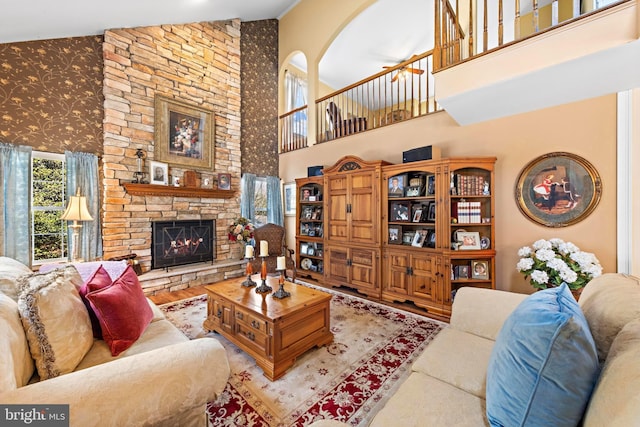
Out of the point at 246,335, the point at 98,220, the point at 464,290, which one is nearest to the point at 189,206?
the point at 98,220

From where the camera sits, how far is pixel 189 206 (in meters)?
4.45

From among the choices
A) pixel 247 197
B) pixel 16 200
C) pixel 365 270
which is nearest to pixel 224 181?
pixel 247 197

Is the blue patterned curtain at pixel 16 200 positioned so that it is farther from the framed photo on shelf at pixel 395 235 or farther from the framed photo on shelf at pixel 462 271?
the framed photo on shelf at pixel 462 271

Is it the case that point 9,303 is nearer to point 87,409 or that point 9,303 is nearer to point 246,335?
point 87,409

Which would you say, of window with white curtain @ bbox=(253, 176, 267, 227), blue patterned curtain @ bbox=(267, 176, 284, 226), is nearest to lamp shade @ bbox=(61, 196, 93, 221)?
window with white curtain @ bbox=(253, 176, 267, 227)

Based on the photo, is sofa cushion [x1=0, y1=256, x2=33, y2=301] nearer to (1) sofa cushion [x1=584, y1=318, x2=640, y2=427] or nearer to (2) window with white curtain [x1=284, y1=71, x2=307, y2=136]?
(1) sofa cushion [x1=584, y1=318, x2=640, y2=427]

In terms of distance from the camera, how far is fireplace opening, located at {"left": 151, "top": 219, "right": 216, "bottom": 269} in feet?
13.4

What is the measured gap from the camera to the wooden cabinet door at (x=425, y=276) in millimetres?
3072

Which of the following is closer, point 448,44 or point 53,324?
point 53,324

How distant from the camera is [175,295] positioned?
152 inches

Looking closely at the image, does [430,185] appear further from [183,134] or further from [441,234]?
[183,134]

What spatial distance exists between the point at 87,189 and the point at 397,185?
4.28 m

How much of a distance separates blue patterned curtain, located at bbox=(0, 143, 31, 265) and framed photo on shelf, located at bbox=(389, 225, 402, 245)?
4.60 metres

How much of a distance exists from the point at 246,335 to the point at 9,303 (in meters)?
1.45
